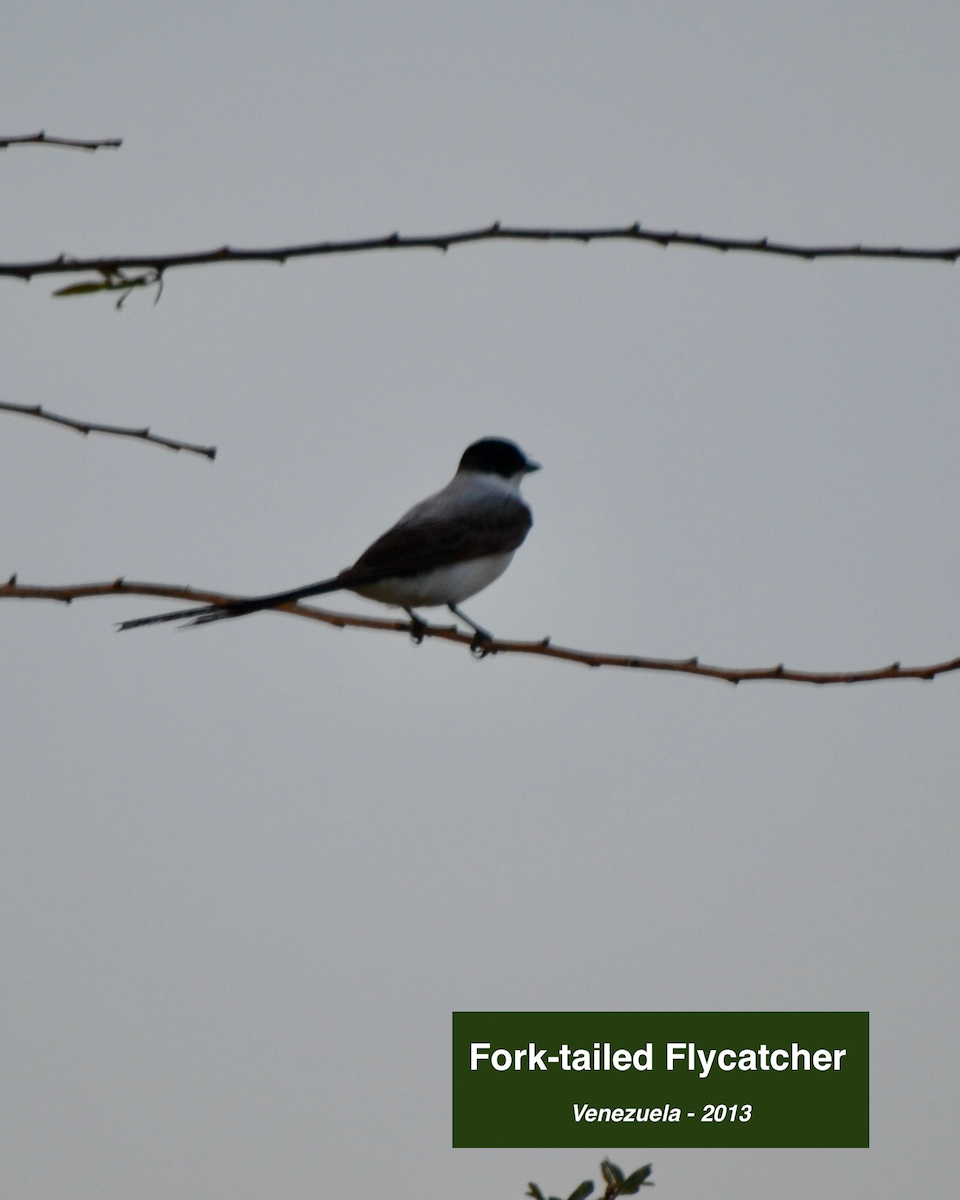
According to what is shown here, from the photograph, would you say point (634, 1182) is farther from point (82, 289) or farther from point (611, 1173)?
point (82, 289)

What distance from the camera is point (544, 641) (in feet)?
8.52

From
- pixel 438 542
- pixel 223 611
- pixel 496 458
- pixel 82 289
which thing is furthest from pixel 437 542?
pixel 82 289

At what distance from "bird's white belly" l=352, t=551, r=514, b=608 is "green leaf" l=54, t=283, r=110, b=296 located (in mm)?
4023

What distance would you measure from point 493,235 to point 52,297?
0.58 meters

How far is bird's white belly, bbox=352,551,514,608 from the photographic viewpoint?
589 cm

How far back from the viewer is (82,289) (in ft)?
5.67

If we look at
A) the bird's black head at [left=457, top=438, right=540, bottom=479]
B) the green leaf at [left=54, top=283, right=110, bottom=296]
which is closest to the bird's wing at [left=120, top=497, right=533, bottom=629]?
the bird's black head at [left=457, top=438, right=540, bottom=479]

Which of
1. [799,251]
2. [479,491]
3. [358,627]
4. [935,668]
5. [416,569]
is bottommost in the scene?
[935,668]

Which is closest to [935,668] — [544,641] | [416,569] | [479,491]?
[544,641]

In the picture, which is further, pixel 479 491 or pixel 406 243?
pixel 479 491

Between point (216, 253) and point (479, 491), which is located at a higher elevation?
point (479, 491)

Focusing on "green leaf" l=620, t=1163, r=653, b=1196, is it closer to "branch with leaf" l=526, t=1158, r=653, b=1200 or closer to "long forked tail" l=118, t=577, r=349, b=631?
"branch with leaf" l=526, t=1158, r=653, b=1200

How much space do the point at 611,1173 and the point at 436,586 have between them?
328cm

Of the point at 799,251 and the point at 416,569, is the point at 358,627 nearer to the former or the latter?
the point at 799,251
